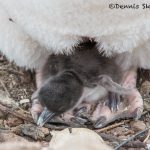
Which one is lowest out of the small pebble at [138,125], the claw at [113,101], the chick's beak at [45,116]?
the small pebble at [138,125]

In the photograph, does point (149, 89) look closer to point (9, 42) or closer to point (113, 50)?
point (113, 50)

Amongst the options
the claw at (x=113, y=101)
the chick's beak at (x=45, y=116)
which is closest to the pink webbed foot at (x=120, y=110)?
the claw at (x=113, y=101)

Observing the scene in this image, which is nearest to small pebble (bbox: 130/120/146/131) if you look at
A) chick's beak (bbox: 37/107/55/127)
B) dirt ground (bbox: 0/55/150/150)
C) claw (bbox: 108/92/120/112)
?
dirt ground (bbox: 0/55/150/150)

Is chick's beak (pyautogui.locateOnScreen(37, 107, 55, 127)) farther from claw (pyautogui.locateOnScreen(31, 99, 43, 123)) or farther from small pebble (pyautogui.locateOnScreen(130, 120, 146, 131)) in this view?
small pebble (pyautogui.locateOnScreen(130, 120, 146, 131))

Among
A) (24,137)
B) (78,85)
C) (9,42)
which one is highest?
(9,42)

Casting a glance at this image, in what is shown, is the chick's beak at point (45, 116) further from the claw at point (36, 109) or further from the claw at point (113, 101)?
the claw at point (113, 101)

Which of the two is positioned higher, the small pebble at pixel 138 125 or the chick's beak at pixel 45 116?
the chick's beak at pixel 45 116

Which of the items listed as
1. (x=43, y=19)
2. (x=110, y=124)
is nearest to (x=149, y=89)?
(x=110, y=124)
